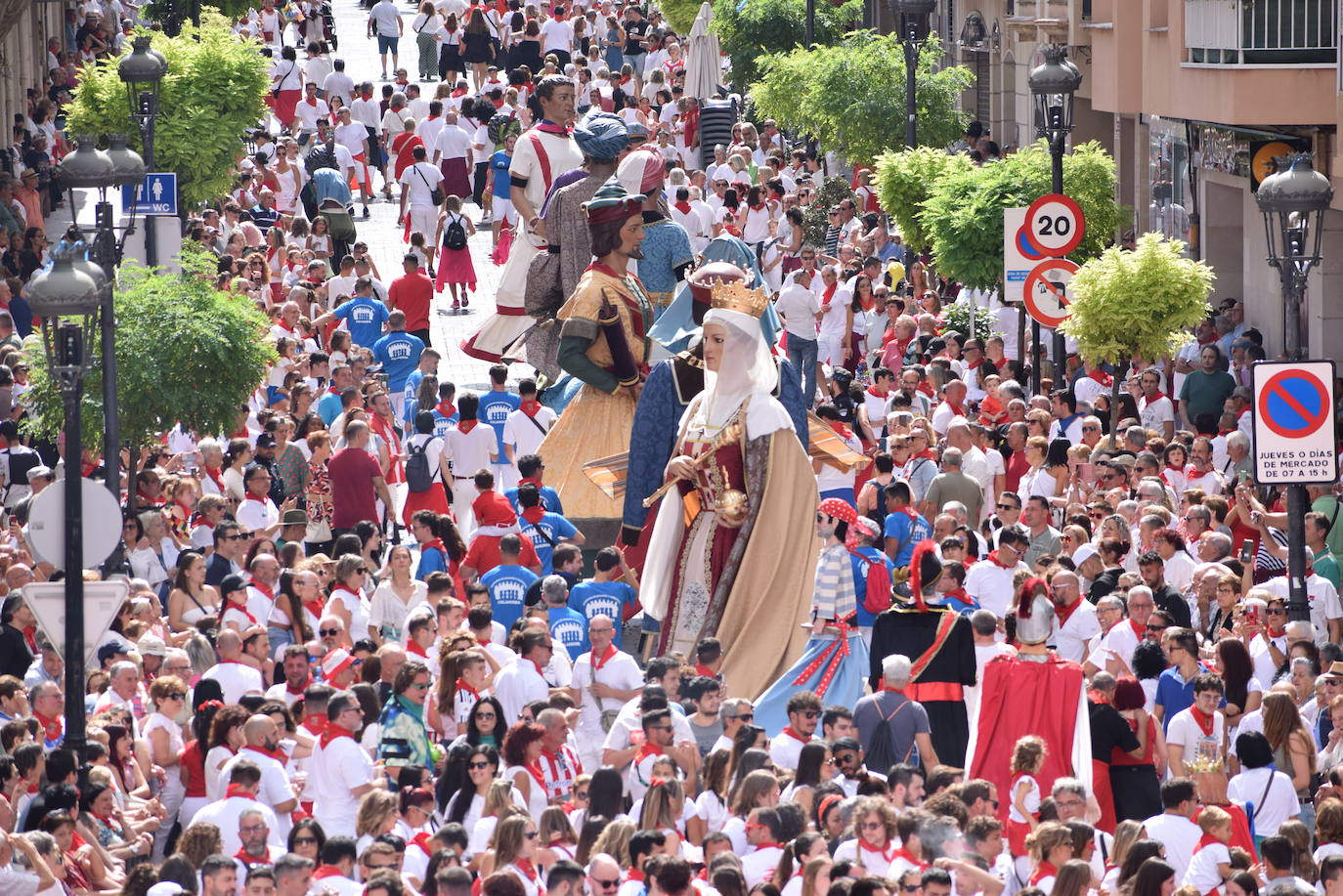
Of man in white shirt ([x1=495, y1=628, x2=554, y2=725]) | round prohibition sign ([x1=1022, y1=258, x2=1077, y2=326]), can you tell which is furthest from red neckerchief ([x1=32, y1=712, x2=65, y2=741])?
round prohibition sign ([x1=1022, y1=258, x2=1077, y2=326])

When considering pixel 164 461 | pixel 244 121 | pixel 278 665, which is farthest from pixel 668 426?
pixel 244 121

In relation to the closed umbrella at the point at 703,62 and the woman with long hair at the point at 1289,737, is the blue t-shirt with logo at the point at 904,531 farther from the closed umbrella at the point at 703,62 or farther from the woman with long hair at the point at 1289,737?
the closed umbrella at the point at 703,62

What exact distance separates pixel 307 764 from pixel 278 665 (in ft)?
8.80

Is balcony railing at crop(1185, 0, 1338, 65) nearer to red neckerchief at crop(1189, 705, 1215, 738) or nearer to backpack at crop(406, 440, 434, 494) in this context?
backpack at crop(406, 440, 434, 494)

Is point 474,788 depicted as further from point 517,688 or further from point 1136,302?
point 1136,302

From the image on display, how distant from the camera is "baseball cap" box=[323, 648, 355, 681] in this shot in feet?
45.9

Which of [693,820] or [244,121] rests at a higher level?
[244,121]

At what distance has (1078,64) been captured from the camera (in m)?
33.8

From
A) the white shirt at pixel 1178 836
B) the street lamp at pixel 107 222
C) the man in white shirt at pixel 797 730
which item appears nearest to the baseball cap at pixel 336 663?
the street lamp at pixel 107 222

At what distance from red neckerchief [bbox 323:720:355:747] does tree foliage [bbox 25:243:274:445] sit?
267 inches

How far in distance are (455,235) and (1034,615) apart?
671 inches

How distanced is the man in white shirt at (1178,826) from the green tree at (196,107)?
62.6 feet

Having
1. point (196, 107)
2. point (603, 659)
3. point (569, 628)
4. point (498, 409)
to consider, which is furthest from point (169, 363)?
point (196, 107)

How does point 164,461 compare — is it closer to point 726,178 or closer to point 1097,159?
point 1097,159
